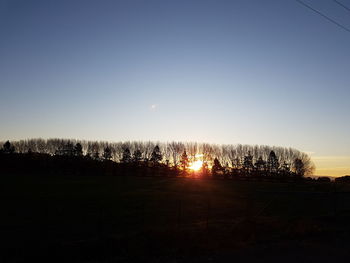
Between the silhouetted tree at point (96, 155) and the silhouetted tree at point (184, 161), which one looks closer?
the silhouetted tree at point (184, 161)

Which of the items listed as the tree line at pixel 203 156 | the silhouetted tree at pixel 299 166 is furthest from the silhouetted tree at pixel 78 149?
the silhouetted tree at pixel 299 166

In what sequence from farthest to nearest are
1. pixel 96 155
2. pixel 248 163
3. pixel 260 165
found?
pixel 96 155 < pixel 248 163 < pixel 260 165

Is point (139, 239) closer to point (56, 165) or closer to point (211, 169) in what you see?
point (56, 165)

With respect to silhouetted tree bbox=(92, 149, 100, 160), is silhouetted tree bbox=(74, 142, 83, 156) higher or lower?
higher

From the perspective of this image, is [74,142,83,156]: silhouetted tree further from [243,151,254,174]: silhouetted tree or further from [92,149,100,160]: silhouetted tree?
[243,151,254,174]: silhouetted tree

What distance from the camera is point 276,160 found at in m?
151

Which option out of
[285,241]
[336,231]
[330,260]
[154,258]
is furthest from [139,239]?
[336,231]

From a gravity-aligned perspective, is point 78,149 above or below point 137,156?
above

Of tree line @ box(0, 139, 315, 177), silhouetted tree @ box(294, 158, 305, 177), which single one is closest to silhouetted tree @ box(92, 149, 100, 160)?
tree line @ box(0, 139, 315, 177)

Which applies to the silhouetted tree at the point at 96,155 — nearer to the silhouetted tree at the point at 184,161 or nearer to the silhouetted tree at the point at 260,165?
the silhouetted tree at the point at 184,161

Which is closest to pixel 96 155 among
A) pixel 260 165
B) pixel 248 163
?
pixel 248 163

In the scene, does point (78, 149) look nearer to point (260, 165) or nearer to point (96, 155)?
point (96, 155)

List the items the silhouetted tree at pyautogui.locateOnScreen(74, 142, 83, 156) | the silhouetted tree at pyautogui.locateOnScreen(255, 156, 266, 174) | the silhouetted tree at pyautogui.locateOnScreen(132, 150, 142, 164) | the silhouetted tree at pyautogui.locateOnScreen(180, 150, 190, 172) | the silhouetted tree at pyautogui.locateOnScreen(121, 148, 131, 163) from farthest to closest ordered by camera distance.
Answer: the silhouetted tree at pyautogui.locateOnScreen(74, 142, 83, 156)
the silhouetted tree at pyautogui.locateOnScreen(121, 148, 131, 163)
the silhouetted tree at pyautogui.locateOnScreen(255, 156, 266, 174)
the silhouetted tree at pyautogui.locateOnScreen(132, 150, 142, 164)
the silhouetted tree at pyautogui.locateOnScreen(180, 150, 190, 172)

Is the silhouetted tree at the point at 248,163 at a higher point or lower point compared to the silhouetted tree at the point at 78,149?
lower
